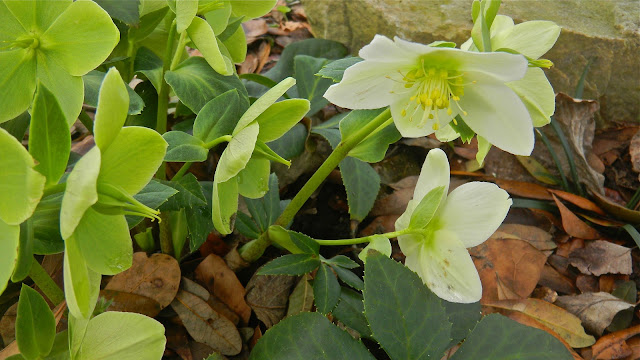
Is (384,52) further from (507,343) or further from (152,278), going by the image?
(152,278)

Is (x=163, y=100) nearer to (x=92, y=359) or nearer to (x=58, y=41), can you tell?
(x=58, y=41)

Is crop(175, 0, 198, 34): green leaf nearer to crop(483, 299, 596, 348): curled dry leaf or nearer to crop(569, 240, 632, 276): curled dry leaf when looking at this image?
crop(483, 299, 596, 348): curled dry leaf

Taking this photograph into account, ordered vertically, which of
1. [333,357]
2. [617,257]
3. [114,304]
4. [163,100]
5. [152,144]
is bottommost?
[617,257]

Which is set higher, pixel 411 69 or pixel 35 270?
pixel 411 69

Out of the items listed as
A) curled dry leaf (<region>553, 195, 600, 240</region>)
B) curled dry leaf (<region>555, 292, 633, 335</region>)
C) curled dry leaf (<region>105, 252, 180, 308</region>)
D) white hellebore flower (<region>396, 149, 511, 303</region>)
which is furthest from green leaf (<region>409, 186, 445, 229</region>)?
curled dry leaf (<region>553, 195, 600, 240</region>)

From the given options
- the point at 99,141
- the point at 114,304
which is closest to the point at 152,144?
the point at 99,141

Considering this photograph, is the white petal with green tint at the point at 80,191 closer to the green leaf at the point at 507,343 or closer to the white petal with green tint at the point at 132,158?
the white petal with green tint at the point at 132,158

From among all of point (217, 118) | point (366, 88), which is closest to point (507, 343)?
point (366, 88)
